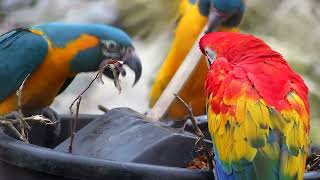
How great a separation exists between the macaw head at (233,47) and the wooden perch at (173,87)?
0.95 ft

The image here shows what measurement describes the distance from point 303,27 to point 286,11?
0.11 meters

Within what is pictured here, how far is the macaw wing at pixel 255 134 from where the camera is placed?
1.05m

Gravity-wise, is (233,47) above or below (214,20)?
above

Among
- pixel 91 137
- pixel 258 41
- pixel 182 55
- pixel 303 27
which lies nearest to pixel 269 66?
pixel 258 41

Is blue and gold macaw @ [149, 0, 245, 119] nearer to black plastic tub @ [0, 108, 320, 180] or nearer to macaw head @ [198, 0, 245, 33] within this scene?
macaw head @ [198, 0, 245, 33]

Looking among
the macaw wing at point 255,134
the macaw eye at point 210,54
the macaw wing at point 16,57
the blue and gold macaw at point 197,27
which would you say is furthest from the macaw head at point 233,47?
the blue and gold macaw at point 197,27

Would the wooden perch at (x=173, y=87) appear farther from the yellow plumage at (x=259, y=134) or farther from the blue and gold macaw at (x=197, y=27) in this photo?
the yellow plumage at (x=259, y=134)

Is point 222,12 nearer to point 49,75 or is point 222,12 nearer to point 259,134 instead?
point 49,75

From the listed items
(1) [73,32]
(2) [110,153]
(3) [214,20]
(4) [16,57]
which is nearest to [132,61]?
(1) [73,32]

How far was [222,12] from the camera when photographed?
8.02 feet

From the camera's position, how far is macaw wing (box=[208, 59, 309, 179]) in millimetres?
1055

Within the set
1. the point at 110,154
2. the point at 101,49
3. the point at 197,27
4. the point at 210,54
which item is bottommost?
the point at 197,27

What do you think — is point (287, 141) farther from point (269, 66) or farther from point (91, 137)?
point (91, 137)

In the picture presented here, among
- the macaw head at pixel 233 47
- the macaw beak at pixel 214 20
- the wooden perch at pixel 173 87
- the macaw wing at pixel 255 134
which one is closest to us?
the macaw wing at pixel 255 134
